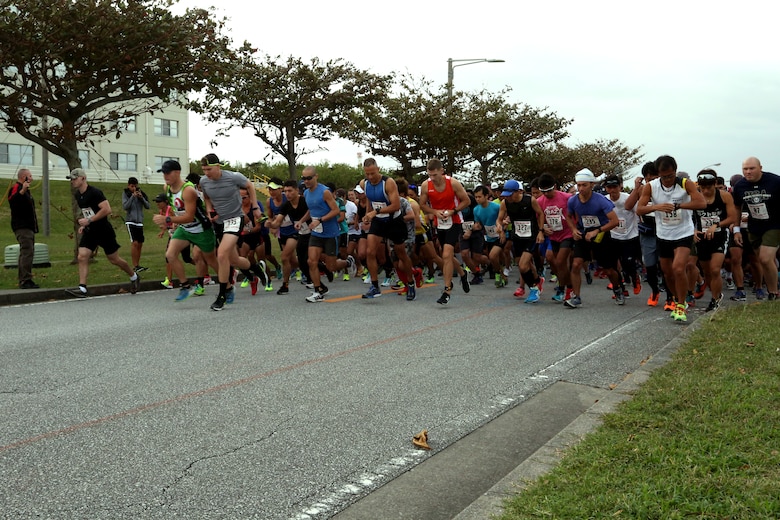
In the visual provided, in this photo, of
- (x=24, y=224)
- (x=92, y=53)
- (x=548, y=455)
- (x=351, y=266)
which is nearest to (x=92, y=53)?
(x=92, y=53)

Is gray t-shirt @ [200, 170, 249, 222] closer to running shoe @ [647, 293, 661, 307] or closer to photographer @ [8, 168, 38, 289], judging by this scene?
photographer @ [8, 168, 38, 289]

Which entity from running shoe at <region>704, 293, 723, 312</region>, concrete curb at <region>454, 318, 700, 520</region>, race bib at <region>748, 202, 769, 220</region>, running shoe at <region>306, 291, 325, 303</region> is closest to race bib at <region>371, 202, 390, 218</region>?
running shoe at <region>306, 291, 325, 303</region>

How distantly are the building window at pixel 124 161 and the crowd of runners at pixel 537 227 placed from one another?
132 feet

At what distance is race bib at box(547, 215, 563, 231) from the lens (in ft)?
37.7

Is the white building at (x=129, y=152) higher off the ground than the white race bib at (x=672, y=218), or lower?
higher

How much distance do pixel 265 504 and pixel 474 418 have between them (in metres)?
1.90

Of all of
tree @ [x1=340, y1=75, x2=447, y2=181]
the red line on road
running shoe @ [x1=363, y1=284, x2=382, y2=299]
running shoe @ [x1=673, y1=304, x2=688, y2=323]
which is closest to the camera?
the red line on road

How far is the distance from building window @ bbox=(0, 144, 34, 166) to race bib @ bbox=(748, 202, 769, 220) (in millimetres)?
45254

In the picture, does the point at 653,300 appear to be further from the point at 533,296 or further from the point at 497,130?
the point at 497,130

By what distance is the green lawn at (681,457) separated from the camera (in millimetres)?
3184

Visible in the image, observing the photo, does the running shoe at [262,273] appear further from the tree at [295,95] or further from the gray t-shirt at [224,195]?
the tree at [295,95]

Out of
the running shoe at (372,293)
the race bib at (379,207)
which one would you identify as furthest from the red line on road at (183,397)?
the running shoe at (372,293)

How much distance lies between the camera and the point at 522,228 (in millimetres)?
11805

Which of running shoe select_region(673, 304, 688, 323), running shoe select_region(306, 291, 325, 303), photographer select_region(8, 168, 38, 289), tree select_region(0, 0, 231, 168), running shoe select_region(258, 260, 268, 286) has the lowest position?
running shoe select_region(306, 291, 325, 303)
